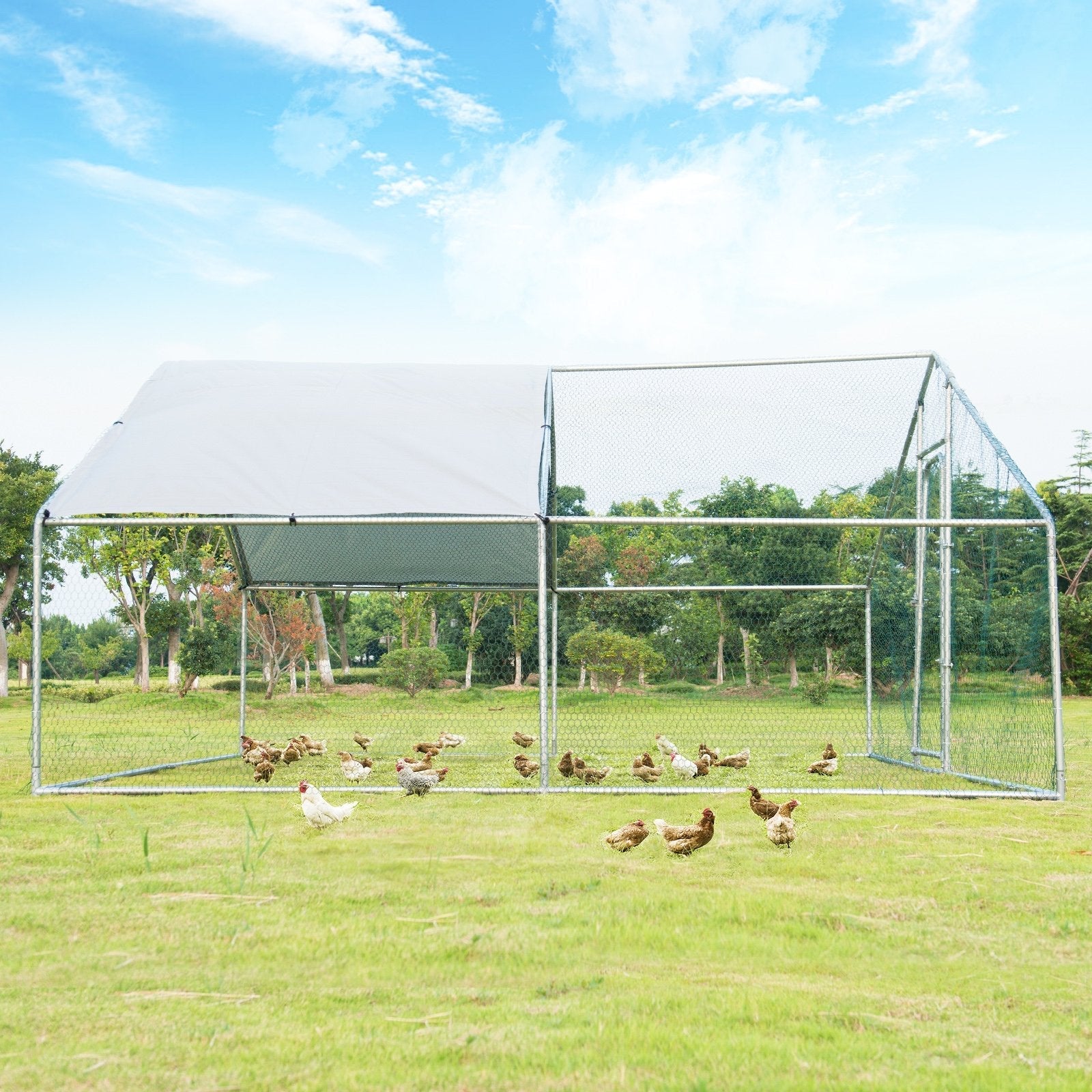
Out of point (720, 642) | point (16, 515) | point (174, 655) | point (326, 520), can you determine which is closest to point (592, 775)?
point (326, 520)

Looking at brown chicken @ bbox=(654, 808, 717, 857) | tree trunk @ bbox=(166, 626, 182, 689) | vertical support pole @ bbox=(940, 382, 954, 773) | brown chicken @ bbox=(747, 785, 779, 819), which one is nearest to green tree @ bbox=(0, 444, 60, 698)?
tree trunk @ bbox=(166, 626, 182, 689)

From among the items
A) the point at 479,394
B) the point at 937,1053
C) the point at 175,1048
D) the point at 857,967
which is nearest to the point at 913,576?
the point at 479,394

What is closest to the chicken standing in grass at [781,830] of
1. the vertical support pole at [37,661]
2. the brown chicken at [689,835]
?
the brown chicken at [689,835]

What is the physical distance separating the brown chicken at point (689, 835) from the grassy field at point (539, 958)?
0.09m

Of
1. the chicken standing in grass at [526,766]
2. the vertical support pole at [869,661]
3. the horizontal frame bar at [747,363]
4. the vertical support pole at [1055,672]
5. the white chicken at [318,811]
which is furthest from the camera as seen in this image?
the vertical support pole at [869,661]

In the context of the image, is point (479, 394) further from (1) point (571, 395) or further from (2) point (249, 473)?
(2) point (249, 473)

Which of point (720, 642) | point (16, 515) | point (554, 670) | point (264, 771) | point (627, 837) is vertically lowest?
point (264, 771)

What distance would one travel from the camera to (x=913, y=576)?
367 inches

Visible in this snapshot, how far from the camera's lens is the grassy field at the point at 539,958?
94.3 inches

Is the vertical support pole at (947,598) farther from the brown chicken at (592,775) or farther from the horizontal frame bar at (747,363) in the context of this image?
the brown chicken at (592,775)

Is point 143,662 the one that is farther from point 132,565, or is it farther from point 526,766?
point 526,766

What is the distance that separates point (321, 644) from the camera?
23266mm

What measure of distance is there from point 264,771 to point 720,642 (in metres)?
8.03

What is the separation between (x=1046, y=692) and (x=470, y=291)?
7.87 m
